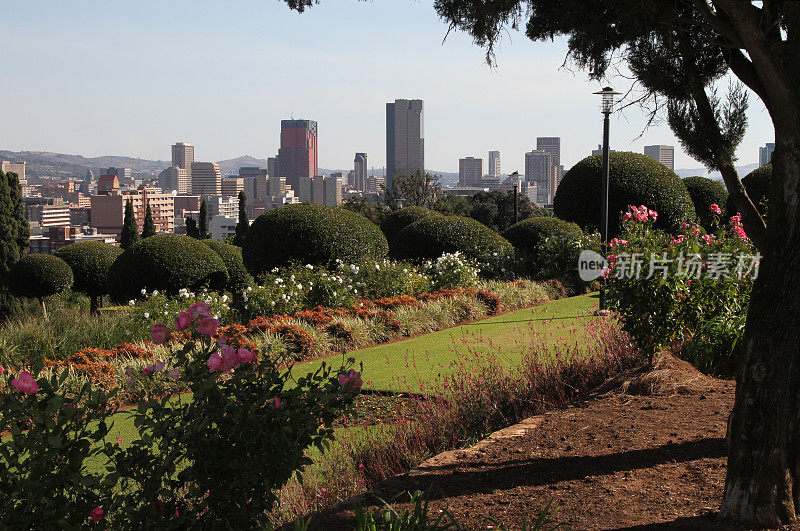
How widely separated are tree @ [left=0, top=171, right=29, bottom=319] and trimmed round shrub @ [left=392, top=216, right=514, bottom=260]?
12104 millimetres

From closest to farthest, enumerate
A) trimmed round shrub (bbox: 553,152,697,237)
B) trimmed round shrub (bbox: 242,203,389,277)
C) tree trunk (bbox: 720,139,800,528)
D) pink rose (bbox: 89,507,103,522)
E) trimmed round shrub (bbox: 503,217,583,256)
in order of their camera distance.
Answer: pink rose (bbox: 89,507,103,522) < tree trunk (bbox: 720,139,800,528) < trimmed round shrub (bbox: 242,203,389,277) < trimmed round shrub (bbox: 503,217,583,256) < trimmed round shrub (bbox: 553,152,697,237)

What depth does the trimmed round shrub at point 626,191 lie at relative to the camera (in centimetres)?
1517

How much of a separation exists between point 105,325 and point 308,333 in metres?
3.14

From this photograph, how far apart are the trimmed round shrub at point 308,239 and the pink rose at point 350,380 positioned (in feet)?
33.2

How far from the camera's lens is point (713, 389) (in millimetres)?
5258

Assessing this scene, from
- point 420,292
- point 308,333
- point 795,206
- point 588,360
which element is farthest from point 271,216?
point 795,206

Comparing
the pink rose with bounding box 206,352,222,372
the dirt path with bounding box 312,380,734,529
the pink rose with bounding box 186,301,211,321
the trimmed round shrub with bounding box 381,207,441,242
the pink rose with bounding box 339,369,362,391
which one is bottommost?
the dirt path with bounding box 312,380,734,529

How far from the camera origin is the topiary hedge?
18391 millimetres

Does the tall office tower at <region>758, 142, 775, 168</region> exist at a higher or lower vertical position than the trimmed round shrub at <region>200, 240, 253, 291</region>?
higher

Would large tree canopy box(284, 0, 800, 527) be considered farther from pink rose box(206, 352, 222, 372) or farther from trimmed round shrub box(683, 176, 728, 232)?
trimmed round shrub box(683, 176, 728, 232)

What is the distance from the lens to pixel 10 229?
21484 millimetres

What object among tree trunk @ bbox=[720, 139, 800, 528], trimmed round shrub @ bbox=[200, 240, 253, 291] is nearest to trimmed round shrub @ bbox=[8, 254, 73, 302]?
trimmed round shrub @ bbox=[200, 240, 253, 291]

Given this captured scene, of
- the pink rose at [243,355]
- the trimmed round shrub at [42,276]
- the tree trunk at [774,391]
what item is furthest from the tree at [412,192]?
the pink rose at [243,355]

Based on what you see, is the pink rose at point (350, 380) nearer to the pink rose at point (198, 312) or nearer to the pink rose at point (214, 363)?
the pink rose at point (214, 363)
